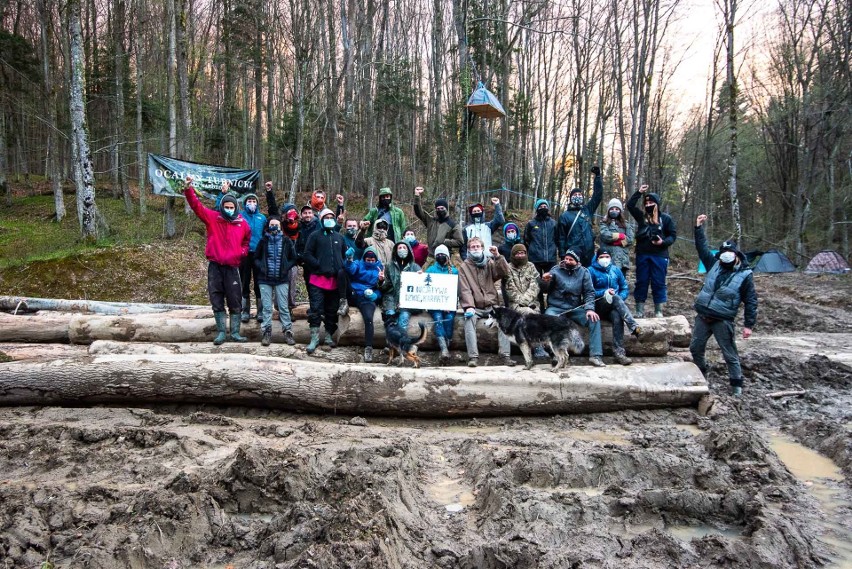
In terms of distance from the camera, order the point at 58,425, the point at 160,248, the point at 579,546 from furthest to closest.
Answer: the point at 160,248
the point at 58,425
the point at 579,546

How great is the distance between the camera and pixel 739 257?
7.21 meters

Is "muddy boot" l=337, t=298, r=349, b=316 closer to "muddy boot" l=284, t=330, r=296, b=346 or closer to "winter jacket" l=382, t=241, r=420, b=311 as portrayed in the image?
"winter jacket" l=382, t=241, r=420, b=311

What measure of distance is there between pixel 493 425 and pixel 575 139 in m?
25.2

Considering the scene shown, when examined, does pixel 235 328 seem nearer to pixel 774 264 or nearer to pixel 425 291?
pixel 425 291

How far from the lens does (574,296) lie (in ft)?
25.5

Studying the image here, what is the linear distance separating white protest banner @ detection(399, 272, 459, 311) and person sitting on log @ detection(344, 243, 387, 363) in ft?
1.39

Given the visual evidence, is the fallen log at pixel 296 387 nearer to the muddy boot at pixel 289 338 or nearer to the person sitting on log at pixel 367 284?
the person sitting on log at pixel 367 284

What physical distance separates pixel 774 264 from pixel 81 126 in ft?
83.3

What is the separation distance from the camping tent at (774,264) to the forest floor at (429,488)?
16318 millimetres

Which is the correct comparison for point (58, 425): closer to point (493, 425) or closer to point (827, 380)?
point (493, 425)

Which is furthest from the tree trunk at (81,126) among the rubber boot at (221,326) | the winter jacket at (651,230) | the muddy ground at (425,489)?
the winter jacket at (651,230)

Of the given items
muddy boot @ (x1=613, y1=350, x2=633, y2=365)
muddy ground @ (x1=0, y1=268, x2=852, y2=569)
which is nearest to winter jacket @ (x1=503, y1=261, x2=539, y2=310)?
muddy boot @ (x1=613, y1=350, x2=633, y2=365)

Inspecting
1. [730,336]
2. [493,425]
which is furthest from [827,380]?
[493,425]

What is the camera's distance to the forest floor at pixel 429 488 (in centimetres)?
335
